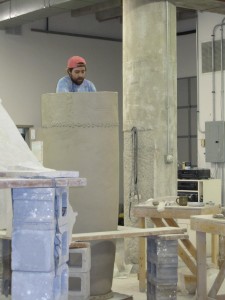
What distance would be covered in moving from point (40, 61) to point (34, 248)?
1097cm

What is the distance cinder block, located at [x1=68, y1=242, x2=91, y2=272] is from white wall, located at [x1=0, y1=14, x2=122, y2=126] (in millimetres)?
8368

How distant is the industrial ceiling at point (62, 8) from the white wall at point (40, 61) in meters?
0.62

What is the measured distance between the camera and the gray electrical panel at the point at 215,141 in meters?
11.9

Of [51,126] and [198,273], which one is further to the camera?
[198,273]

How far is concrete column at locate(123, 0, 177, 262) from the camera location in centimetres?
847

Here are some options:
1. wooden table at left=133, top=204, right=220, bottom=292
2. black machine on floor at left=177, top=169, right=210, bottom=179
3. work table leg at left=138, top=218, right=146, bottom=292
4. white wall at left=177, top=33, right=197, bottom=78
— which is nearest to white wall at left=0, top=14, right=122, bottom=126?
white wall at left=177, top=33, right=197, bottom=78

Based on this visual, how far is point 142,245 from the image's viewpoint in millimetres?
7500

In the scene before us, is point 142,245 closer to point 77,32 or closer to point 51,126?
point 51,126

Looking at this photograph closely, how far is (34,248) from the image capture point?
138 inches

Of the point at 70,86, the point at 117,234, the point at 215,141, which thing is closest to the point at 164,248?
the point at 117,234

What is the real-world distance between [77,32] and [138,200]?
7305 millimetres

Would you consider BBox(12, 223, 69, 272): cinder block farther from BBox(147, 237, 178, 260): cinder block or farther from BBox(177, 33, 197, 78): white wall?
BBox(177, 33, 197, 78): white wall

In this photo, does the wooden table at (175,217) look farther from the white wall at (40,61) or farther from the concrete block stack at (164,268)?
the white wall at (40,61)

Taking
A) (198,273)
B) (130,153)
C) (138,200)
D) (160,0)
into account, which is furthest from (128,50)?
(198,273)
